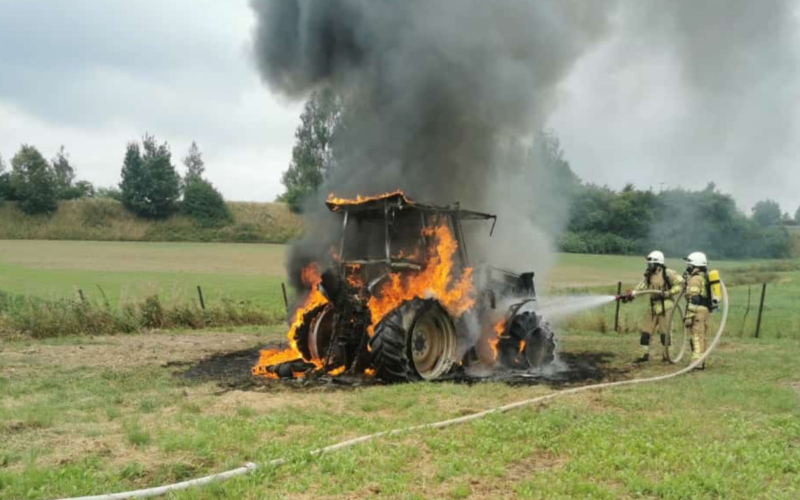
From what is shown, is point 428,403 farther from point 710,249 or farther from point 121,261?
point 121,261

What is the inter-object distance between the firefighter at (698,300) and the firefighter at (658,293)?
367mm

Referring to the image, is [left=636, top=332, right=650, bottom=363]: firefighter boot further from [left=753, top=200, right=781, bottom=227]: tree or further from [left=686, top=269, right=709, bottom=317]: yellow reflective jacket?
[left=753, top=200, right=781, bottom=227]: tree

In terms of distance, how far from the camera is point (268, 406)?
701 centimetres

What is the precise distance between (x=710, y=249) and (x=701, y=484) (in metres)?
29.5

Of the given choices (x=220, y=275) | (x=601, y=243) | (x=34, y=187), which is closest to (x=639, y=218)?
(x=601, y=243)

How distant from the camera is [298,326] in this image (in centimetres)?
938

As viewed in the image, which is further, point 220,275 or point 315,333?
point 220,275

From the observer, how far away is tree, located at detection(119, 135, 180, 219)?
49406 millimetres

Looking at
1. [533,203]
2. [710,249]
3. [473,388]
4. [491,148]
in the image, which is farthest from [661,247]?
[473,388]

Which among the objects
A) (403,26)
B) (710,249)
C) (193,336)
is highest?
(403,26)

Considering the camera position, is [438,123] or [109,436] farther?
[438,123]

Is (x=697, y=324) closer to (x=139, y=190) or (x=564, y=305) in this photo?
(x=564, y=305)

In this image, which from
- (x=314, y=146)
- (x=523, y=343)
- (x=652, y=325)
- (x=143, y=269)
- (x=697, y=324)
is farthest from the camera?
(x=143, y=269)

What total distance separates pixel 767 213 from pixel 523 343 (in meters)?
47.0
